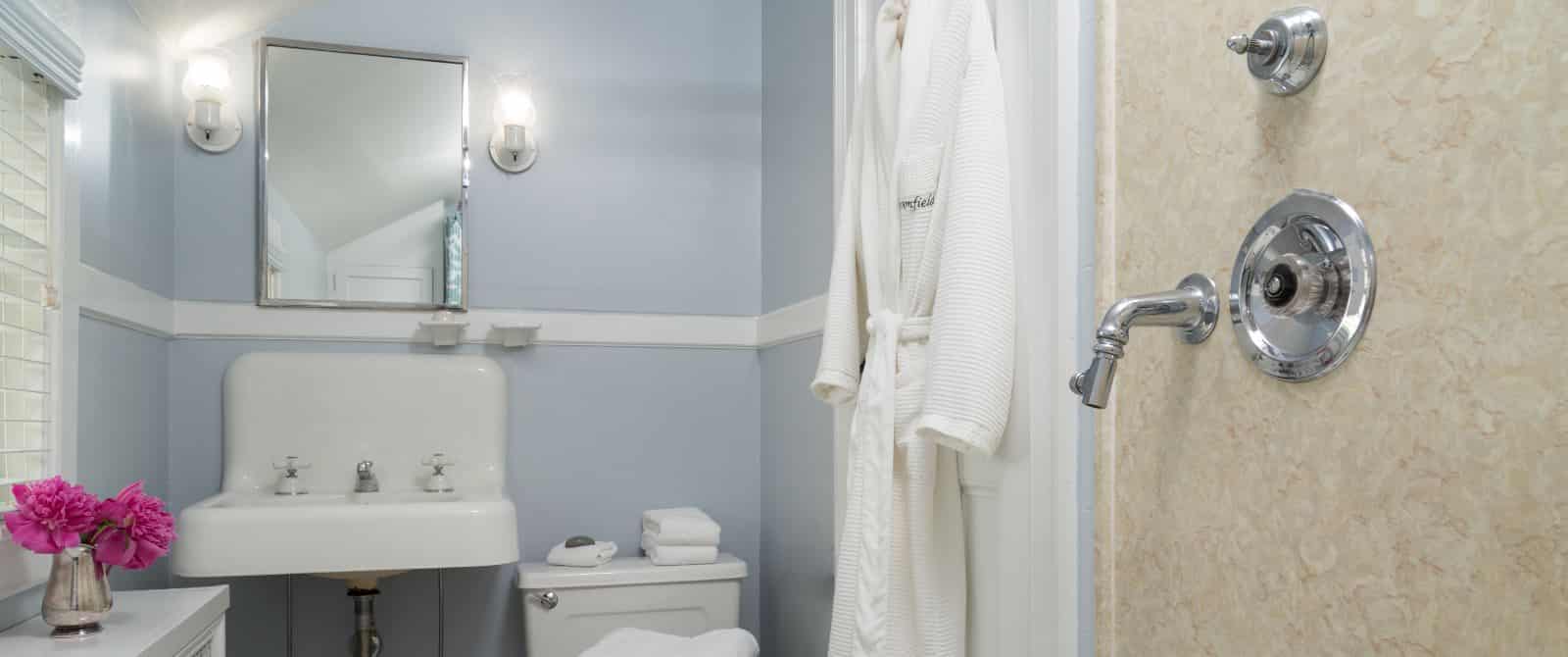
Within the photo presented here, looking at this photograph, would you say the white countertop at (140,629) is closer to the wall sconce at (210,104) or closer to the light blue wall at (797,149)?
the wall sconce at (210,104)

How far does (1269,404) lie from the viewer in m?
0.94

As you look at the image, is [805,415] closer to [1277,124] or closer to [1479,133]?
[1277,124]

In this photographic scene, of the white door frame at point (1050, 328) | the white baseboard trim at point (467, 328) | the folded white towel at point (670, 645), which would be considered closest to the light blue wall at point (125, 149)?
the white baseboard trim at point (467, 328)

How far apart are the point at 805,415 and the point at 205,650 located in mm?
1253

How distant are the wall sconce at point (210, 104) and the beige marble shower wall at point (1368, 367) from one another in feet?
6.88

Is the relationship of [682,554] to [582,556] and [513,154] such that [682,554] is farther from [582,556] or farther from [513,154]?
[513,154]

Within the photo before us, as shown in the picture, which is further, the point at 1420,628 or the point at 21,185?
the point at 21,185

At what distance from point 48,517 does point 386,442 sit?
1.16 metres

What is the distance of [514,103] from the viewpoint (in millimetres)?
2594

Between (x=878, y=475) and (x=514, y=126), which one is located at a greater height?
(x=514, y=126)

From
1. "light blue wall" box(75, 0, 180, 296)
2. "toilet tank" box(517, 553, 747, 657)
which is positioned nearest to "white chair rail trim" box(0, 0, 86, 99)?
"light blue wall" box(75, 0, 180, 296)

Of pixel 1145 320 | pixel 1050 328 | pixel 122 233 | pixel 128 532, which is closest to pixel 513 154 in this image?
pixel 122 233

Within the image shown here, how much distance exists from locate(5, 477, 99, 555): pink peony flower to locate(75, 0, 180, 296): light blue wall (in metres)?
0.58

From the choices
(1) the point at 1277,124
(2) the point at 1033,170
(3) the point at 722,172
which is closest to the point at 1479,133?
(1) the point at 1277,124
